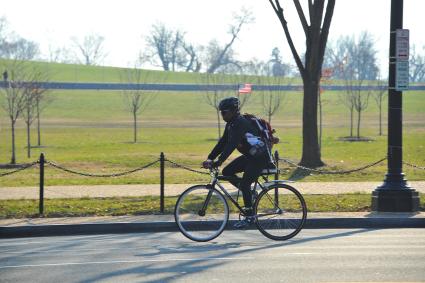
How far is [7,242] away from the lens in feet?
37.7

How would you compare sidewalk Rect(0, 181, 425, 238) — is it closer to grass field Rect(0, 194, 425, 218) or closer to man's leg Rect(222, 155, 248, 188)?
grass field Rect(0, 194, 425, 218)

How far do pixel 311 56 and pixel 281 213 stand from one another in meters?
12.1

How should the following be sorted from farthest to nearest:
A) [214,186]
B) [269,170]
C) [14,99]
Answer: [14,99] < [214,186] < [269,170]

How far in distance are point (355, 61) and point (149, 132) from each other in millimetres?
87276

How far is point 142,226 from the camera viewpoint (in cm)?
1251

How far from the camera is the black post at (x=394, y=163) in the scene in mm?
13625

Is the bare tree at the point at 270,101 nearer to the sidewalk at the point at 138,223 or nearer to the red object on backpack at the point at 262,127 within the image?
the sidewalk at the point at 138,223

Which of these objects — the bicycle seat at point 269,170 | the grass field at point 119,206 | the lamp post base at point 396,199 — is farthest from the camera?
the grass field at point 119,206

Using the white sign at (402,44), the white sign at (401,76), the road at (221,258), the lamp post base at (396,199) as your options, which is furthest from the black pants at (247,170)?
the white sign at (402,44)

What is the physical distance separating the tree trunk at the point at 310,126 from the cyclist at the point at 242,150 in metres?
12.1

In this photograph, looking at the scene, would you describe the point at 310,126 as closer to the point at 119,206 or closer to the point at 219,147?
the point at 119,206

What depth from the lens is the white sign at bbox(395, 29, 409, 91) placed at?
13.6 meters

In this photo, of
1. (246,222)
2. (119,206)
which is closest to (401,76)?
(246,222)

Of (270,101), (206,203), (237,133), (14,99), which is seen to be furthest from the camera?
(270,101)
